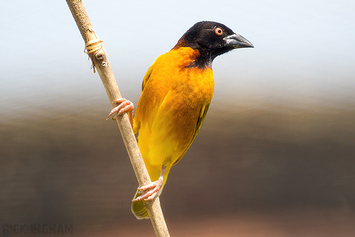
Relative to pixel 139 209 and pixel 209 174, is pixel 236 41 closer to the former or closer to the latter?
pixel 139 209

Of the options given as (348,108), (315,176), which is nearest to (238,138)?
(315,176)

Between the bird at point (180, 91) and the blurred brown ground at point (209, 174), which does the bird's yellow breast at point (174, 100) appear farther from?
the blurred brown ground at point (209, 174)

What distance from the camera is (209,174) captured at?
98.4 inches

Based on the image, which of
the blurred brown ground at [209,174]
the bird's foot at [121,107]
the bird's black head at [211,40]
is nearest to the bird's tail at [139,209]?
the bird's foot at [121,107]

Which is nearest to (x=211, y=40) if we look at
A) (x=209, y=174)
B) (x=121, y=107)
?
(x=121, y=107)

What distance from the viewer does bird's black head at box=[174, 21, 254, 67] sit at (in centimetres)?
111

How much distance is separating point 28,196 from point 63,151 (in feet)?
1.47

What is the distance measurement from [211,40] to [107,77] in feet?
1.36

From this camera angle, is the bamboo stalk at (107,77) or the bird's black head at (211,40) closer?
the bamboo stalk at (107,77)

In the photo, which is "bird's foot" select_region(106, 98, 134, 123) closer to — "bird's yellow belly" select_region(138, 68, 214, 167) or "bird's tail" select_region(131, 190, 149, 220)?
"bird's yellow belly" select_region(138, 68, 214, 167)

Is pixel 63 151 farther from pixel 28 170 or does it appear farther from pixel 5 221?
pixel 5 221

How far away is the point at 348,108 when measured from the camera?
2.51 m

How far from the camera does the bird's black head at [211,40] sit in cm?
111

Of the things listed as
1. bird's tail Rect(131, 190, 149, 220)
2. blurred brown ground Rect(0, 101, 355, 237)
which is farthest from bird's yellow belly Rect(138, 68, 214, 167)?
blurred brown ground Rect(0, 101, 355, 237)
